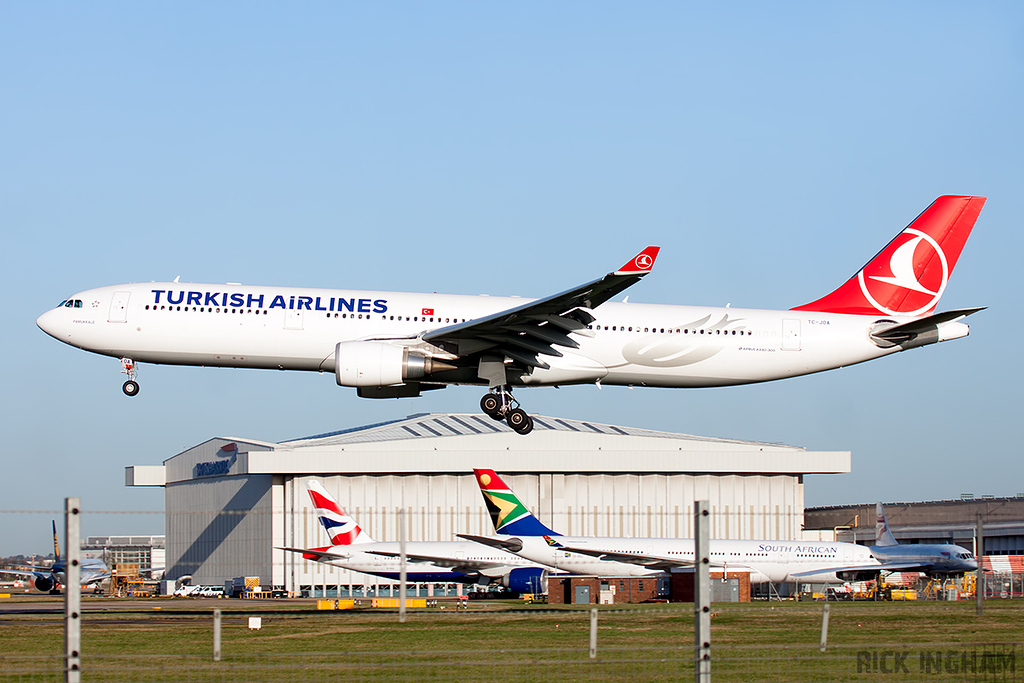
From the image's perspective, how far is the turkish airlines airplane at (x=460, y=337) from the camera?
31641mm

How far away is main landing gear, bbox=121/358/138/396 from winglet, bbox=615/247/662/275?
49.5ft

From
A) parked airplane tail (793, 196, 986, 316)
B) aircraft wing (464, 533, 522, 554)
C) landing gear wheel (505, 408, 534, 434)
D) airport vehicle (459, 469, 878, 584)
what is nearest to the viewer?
landing gear wheel (505, 408, 534, 434)

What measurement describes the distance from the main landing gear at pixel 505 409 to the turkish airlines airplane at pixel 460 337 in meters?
0.04

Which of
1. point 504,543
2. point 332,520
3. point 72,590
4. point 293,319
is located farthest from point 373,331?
point 72,590

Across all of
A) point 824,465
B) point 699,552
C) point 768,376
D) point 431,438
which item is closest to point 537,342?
point 768,376

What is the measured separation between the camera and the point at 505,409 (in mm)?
32656

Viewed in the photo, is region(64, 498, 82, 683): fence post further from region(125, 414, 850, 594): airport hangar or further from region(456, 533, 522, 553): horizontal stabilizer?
region(125, 414, 850, 594): airport hangar

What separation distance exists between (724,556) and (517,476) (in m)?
24.7

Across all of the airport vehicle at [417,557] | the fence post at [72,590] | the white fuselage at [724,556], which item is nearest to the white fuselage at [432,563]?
the airport vehicle at [417,557]

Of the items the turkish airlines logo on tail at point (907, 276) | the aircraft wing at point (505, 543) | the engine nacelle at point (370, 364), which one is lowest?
the aircraft wing at point (505, 543)

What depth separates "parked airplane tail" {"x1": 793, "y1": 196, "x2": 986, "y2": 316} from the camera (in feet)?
119

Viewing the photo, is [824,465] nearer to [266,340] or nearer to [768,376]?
[768,376]

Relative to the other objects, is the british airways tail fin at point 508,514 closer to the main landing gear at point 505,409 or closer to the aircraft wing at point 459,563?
the aircraft wing at point 459,563

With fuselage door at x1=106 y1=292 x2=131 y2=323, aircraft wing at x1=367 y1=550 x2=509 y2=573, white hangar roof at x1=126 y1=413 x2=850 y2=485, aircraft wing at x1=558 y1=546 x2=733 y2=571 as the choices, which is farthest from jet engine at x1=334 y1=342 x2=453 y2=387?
white hangar roof at x1=126 y1=413 x2=850 y2=485
